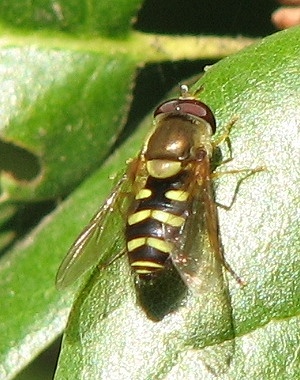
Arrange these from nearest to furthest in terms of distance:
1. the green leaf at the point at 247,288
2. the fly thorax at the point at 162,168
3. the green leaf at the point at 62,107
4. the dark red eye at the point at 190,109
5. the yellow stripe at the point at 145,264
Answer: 1. the green leaf at the point at 247,288
2. the yellow stripe at the point at 145,264
3. the dark red eye at the point at 190,109
4. the fly thorax at the point at 162,168
5. the green leaf at the point at 62,107

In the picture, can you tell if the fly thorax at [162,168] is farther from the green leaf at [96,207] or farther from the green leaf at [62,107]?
the green leaf at [62,107]

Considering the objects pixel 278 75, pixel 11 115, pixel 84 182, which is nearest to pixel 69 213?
pixel 84 182

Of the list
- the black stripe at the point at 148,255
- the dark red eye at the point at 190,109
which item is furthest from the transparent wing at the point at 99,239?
the dark red eye at the point at 190,109

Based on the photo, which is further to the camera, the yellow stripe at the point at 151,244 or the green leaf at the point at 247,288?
the yellow stripe at the point at 151,244

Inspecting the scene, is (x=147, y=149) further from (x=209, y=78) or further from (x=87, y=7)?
(x=87, y=7)

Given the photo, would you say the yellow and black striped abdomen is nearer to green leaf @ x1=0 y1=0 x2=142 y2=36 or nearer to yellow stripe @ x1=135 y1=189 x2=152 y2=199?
yellow stripe @ x1=135 y1=189 x2=152 y2=199

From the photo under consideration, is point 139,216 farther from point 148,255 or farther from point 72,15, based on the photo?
point 72,15

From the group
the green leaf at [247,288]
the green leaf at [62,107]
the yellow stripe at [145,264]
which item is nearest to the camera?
the green leaf at [247,288]
